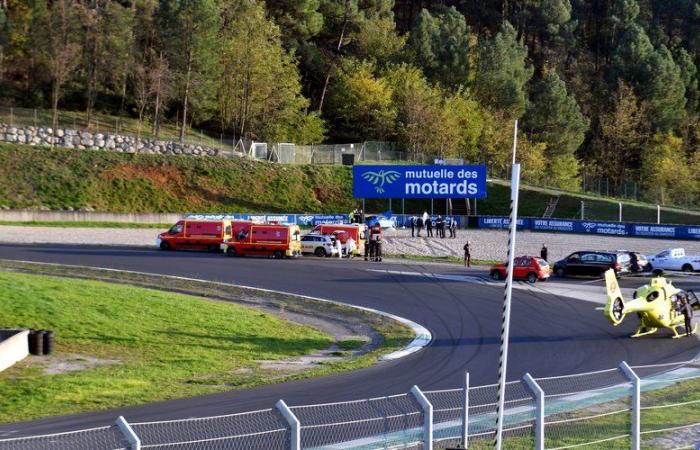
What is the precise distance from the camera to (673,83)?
114 m

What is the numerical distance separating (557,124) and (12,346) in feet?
314

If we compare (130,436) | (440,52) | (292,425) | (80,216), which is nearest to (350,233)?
(80,216)

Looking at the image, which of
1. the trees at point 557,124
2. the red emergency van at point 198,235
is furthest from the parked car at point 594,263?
the trees at point 557,124

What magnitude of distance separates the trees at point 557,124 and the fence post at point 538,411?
99674 mm

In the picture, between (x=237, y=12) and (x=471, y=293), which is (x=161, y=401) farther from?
(x=237, y=12)

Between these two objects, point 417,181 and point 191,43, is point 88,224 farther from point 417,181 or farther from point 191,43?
point 191,43

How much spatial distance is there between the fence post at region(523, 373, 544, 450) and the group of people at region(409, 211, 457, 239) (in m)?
54.3

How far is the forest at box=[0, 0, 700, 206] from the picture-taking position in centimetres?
8869

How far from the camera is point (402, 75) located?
352 feet

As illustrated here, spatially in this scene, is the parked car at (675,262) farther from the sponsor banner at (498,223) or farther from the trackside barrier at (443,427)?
the trackside barrier at (443,427)

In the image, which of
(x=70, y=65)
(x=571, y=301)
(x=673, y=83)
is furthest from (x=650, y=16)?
(x=571, y=301)

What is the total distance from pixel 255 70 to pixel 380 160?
15.4 m

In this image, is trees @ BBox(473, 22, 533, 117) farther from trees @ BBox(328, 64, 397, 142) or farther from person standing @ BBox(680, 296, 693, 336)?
person standing @ BBox(680, 296, 693, 336)

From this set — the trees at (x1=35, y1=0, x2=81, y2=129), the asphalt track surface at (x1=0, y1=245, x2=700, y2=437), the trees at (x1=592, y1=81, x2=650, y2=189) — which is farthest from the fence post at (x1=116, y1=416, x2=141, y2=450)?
the trees at (x1=592, y1=81, x2=650, y2=189)
